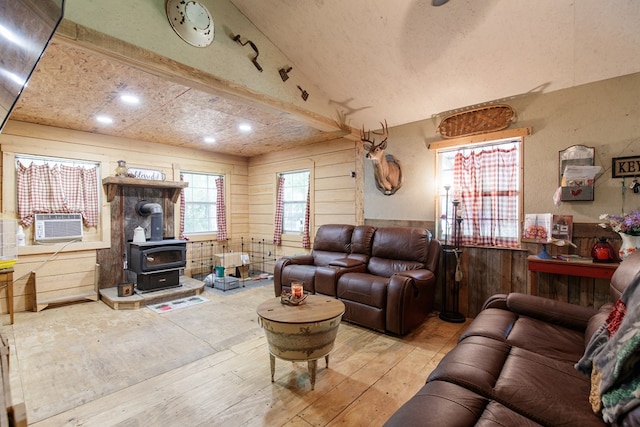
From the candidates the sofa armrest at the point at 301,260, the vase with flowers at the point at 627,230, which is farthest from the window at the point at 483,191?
the sofa armrest at the point at 301,260

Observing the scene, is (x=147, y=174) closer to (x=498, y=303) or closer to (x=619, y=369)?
(x=498, y=303)

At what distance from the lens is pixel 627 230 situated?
231 centimetres

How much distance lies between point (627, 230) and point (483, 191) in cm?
125

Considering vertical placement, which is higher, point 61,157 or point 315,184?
point 61,157

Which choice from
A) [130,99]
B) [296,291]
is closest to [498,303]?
[296,291]

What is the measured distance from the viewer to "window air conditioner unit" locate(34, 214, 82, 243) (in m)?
3.89

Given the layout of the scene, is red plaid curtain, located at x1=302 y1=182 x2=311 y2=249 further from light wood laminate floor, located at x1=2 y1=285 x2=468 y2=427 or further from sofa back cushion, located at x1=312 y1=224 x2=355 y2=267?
light wood laminate floor, located at x1=2 y1=285 x2=468 y2=427

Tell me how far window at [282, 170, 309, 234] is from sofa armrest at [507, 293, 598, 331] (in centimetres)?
367

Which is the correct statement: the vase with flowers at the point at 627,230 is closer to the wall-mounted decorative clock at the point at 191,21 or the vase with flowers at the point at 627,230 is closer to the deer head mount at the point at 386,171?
the deer head mount at the point at 386,171

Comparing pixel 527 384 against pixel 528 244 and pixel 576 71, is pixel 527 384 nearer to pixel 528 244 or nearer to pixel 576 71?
pixel 528 244

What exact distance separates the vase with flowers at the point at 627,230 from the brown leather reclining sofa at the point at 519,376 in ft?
2.37

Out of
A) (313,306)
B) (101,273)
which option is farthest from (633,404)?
(101,273)

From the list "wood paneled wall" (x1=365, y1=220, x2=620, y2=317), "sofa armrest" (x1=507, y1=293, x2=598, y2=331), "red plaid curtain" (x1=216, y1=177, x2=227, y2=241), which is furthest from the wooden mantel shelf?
"sofa armrest" (x1=507, y1=293, x2=598, y2=331)

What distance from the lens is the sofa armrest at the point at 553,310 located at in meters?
1.91
